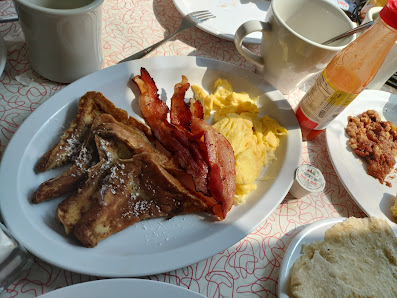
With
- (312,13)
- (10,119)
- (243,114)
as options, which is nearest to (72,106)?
(10,119)

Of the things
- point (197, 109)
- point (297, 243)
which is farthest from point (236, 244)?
point (197, 109)

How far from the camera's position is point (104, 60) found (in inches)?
53.0

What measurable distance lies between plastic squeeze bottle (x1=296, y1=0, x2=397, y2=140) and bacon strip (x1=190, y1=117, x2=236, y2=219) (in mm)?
369

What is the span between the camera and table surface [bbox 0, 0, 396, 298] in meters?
0.89

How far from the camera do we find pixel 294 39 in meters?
1.13

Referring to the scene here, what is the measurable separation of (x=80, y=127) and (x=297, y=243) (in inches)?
29.7

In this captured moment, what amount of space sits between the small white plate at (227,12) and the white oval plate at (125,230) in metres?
0.38

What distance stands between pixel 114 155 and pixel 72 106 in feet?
0.90

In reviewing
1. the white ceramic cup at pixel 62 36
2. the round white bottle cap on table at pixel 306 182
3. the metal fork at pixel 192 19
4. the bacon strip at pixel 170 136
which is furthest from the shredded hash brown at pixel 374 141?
the white ceramic cup at pixel 62 36

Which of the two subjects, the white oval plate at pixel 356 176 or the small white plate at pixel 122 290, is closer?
the small white plate at pixel 122 290

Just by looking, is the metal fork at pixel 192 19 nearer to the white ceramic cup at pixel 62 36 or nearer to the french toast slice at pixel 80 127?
the white ceramic cup at pixel 62 36

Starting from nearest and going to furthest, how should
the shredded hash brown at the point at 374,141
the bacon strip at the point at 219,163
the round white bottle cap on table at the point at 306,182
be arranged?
the bacon strip at the point at 219,163
the round white bottle cap on table at the point at 306,182
the shredded hash brown at the point at 374,141

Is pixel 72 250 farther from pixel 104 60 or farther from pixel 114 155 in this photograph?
pixel 104 60

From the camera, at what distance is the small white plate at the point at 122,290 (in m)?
0.74
